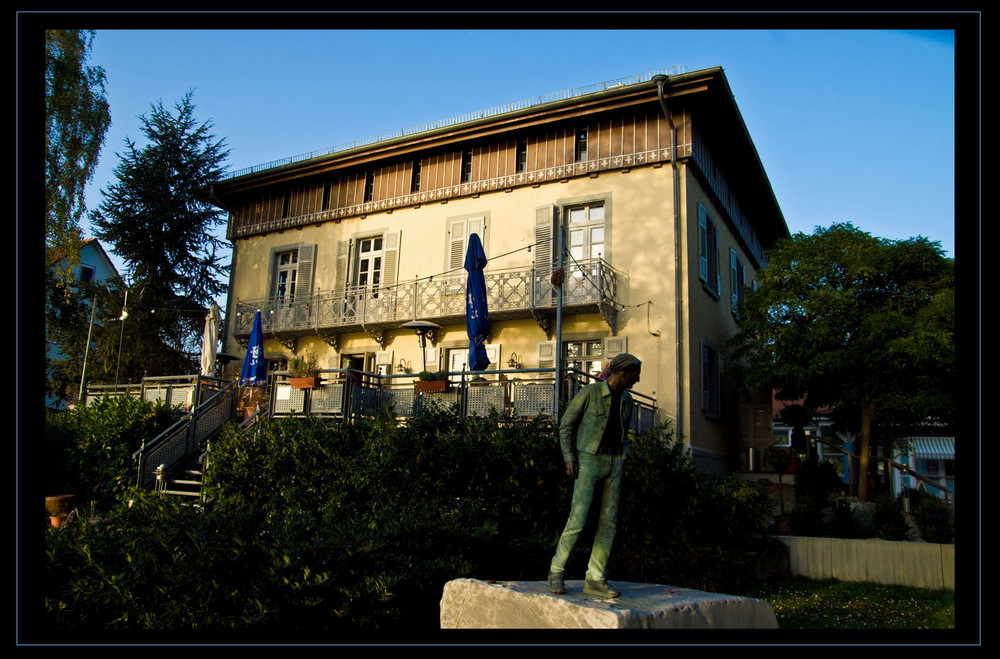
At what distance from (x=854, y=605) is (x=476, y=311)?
758 cm

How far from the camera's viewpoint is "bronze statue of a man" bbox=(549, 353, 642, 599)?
17.2 ft

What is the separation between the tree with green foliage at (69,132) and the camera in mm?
14531

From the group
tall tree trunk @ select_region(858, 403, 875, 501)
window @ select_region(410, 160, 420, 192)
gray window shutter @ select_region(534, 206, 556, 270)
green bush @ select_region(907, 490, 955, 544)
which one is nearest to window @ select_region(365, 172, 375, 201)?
window @ select_region(410, 160, 420, 192)

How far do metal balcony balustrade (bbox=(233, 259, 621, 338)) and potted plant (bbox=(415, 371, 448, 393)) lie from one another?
305 centimetres

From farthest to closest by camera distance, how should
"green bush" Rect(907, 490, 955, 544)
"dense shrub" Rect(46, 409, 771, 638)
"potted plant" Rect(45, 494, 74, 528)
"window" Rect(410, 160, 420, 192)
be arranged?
"window" Rect(410, 160, 420, 192)
"potted plant" Rect(45, 494, 74, 528)
"green bush" Rect(907, 490, 955, 544)
"dense shrub" Rect(46, 409, 771, 638)

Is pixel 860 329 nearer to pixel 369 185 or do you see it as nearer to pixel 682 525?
pixel 682 525

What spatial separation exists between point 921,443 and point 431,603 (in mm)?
22734

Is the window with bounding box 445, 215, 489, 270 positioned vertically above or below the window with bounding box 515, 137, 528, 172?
below

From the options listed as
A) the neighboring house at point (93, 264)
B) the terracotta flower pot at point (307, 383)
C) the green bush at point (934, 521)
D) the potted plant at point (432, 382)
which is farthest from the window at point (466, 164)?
the neighboring house at point (93, 264)

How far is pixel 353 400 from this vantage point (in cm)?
1275

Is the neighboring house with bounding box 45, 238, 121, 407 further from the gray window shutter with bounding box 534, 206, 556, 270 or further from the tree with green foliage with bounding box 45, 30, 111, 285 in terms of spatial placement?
the gray window shutter with bounding box 534, 206, 556, 270

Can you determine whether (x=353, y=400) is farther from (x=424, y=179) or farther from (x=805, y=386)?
(x=805, y=386)
